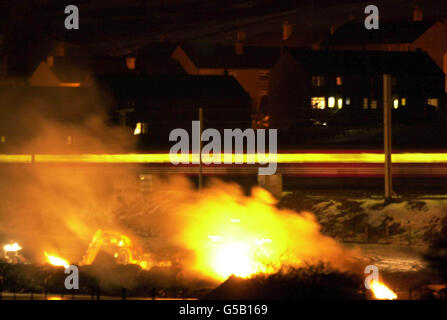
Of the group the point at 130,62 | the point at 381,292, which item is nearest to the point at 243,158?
the point at 381,292

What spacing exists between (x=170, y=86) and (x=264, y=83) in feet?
55.4

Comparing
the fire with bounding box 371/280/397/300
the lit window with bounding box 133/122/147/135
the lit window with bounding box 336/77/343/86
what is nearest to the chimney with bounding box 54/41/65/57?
the lit window with bounding box 133/122/147/135

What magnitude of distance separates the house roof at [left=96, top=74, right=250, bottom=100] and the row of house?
7 centimetres

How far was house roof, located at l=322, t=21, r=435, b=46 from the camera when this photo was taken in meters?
72.0

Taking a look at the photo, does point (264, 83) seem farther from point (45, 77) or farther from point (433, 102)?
point (45, 77)

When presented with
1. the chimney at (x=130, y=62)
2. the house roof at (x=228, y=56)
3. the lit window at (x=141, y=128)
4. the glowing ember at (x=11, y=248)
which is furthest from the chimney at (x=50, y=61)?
the glowing ember at (x=11, y=248)

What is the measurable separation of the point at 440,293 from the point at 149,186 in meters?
20.6

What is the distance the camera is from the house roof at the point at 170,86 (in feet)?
179

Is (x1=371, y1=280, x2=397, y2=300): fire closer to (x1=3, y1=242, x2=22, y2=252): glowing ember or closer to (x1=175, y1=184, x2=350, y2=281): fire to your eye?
(x1=175, y1=184, x2=350, y2=281): fire

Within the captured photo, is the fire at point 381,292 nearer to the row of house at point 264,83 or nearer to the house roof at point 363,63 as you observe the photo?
the row of house at point 264,83

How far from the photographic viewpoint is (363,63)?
6022cm
